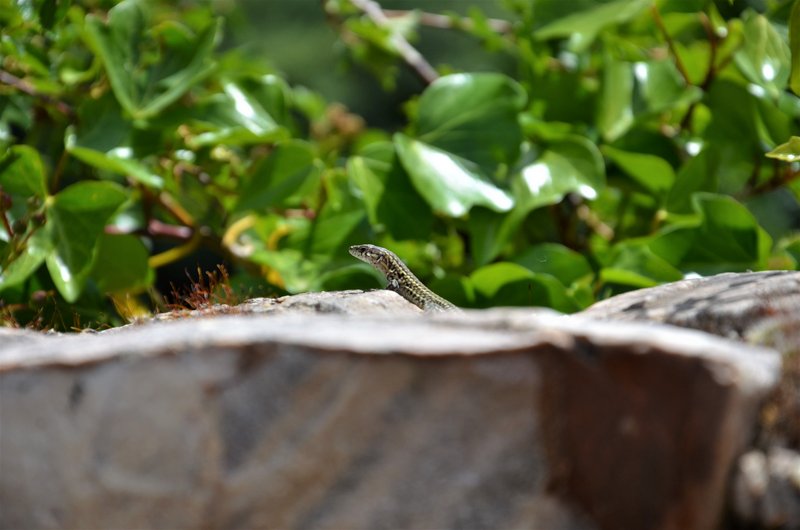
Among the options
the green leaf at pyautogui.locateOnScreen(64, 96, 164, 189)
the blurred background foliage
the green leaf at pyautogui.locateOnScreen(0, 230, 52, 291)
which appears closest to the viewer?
the green leaf at pyautogui.locateOnScreen(0, 230, 52, 291)

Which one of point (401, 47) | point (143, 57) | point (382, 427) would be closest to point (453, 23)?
point (401, 47)

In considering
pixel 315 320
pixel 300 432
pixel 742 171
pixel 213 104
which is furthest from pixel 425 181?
pixel 300 432

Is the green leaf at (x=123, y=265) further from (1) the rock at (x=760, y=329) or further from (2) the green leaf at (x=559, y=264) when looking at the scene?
(1) the rock at (x=760, y=329)

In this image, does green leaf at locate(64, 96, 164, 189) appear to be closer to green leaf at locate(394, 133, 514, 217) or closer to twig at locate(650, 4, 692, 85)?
green leaf at locate(394, 133, 514, 217)

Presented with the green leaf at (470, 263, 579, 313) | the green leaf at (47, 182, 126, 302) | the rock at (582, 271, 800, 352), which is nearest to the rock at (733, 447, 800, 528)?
the rock at (582, 271, 800, 352)

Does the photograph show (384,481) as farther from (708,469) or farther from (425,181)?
(425,181)

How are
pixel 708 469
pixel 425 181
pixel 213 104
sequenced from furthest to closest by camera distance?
pixel 213 104, pixel 425 181, pixel 708 469

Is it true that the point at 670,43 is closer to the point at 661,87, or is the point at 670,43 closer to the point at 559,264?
the point at 661,87
